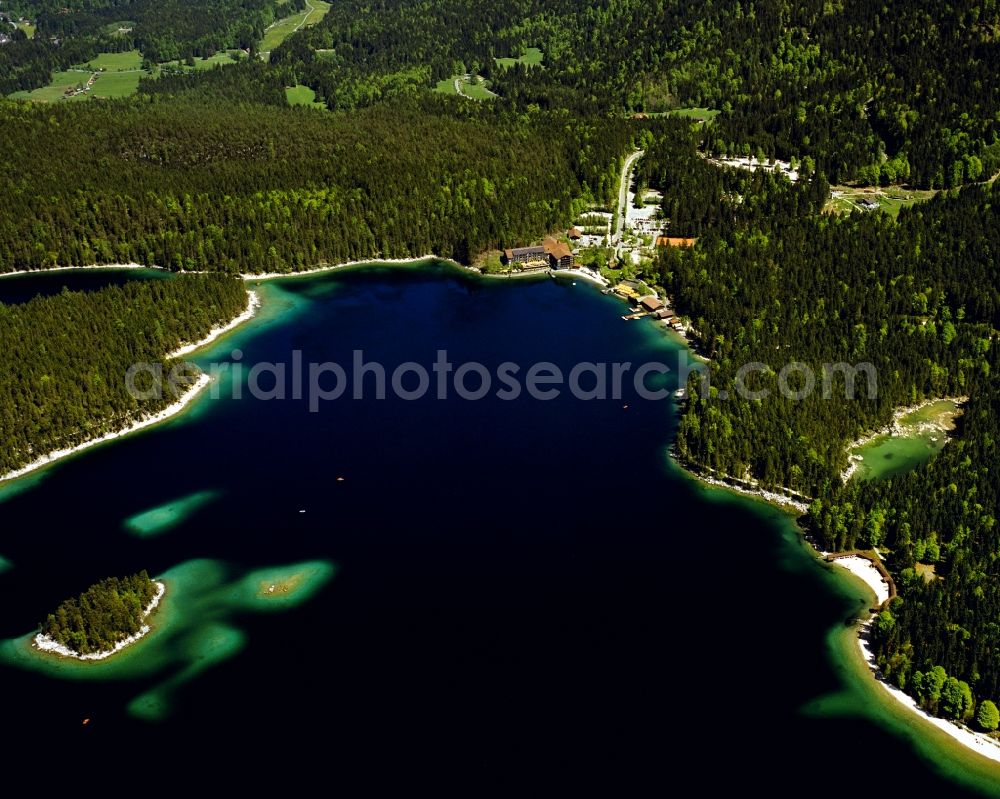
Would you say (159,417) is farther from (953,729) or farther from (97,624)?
(953,729)

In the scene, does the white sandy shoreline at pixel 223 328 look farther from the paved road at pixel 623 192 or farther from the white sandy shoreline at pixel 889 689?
the white sandy shoreline at pixel 889 689

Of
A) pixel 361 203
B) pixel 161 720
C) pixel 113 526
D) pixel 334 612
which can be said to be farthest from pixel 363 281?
pixel 161 720

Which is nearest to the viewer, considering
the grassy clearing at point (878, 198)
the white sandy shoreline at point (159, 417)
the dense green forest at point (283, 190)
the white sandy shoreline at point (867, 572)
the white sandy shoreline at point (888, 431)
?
the white sandy shoreline at point (867, 572)

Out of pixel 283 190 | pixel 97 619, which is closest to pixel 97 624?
pixel 97 619

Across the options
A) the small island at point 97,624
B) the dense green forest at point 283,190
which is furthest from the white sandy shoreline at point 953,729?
the dense green forest at point 283,190

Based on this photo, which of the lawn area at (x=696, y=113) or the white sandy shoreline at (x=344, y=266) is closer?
the white sandy shoreline at (x=344, y=266)

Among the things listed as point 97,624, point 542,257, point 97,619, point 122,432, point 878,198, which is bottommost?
point 97,624
